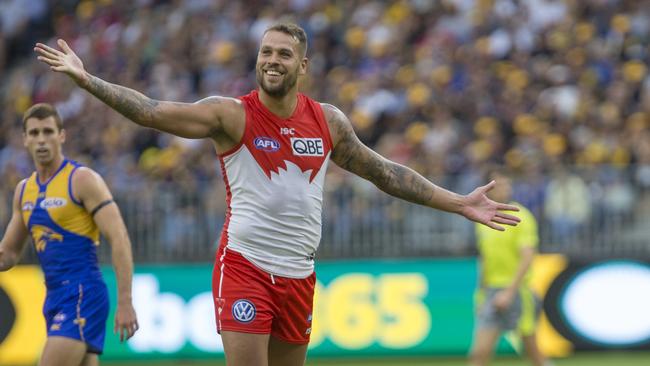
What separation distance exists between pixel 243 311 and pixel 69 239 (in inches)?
79.3

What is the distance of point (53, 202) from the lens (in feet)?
28.5

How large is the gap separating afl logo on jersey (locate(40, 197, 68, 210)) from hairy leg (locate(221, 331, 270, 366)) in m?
2.07

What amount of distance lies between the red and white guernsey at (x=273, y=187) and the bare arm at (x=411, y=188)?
14.5 inches

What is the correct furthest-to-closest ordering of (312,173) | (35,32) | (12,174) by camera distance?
(35,32), (12,174), (312,173)

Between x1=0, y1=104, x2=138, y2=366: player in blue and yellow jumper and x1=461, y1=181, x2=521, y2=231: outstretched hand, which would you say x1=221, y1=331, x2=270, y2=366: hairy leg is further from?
x1=461, y1=181, x2=521, y2=231: outstretched hand

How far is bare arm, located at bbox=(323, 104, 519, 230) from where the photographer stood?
783cm

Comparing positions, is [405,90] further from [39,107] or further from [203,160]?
[39,107]

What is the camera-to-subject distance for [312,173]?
7.45 meters

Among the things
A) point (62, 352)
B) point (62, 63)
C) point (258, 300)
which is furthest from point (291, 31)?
point (62, 352)

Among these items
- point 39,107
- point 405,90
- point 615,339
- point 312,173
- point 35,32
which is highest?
point 35,32

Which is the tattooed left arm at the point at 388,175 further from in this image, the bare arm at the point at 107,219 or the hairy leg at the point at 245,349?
the bare arm at the point at 107,219

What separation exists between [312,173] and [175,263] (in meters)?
9.64

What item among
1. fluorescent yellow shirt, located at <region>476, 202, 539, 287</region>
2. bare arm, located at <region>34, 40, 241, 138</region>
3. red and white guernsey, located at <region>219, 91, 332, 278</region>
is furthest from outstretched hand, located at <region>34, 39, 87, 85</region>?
fluorescent yellow shirt, located at <region>476, 202, 539, 287</region>

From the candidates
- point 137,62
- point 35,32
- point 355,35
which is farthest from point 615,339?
point 35,32
